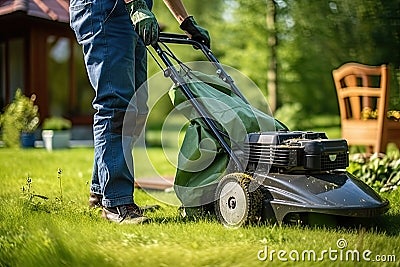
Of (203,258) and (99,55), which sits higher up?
(99,55)

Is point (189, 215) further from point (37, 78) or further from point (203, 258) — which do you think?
point (37, 78)

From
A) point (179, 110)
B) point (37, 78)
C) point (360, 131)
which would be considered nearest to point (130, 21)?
point (179, 110)

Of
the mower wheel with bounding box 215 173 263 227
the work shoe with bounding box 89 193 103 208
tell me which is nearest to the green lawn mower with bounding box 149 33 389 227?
the mower wheel with bounding box 215 173 263 227

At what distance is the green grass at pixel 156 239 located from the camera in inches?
72.8

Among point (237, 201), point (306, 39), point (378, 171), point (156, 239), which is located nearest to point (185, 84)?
point (237, 201)

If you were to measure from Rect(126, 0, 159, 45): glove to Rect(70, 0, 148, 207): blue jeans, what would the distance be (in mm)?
107

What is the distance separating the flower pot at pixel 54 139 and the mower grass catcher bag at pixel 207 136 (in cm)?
488

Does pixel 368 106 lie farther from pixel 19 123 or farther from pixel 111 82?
pixel 19 123

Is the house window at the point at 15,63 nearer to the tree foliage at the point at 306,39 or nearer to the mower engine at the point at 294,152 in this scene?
the tree foliage at the point at 306,39

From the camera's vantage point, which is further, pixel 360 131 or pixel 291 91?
pixel 291 91

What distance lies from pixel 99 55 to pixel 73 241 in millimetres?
938

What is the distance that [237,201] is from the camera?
2451 millimetres

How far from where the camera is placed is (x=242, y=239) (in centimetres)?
214

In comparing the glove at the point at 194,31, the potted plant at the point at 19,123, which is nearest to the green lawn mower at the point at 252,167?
the glove at the point at 194,31
